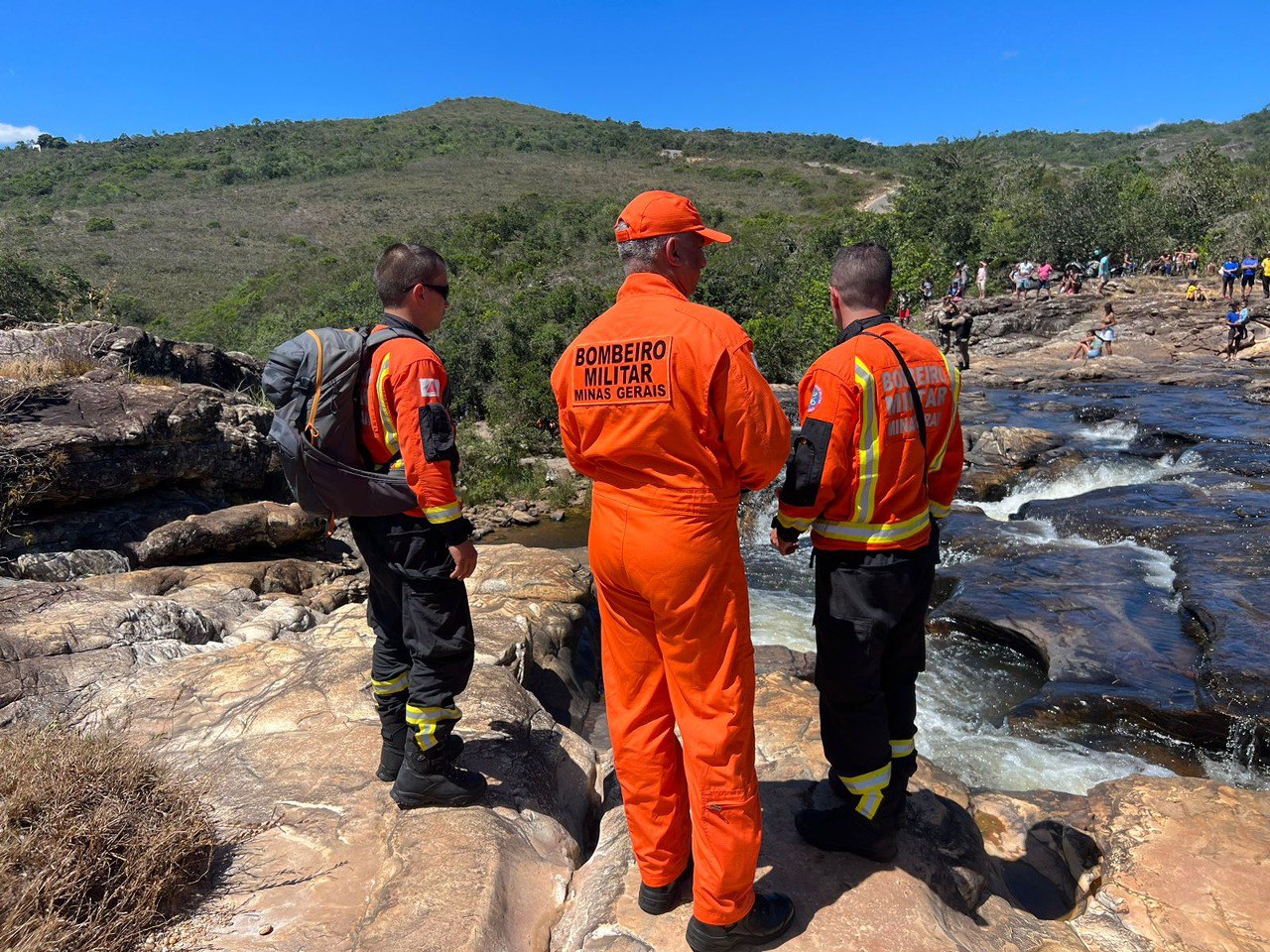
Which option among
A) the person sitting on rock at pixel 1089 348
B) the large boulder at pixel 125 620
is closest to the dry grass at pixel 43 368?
the large boulder at pixel 125 620

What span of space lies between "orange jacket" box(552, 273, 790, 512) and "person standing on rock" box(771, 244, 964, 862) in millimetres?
293

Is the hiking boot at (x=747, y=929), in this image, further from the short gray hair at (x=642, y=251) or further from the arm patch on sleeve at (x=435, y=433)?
the short gray hair at (x=642, y=251)

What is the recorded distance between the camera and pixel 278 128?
81562 millimetres

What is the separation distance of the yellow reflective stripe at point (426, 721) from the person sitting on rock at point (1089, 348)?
71.6 feet

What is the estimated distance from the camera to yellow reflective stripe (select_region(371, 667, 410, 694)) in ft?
9.88

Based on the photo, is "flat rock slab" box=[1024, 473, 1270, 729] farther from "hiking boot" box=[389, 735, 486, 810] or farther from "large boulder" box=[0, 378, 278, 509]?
"large boulder" box=[0, 378, 278, 509]

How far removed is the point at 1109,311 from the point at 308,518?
68.4 ft

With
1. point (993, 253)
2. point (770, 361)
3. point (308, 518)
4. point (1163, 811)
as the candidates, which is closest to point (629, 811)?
point (1163, 811)

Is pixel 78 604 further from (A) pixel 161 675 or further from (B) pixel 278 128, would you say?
(B) pixel 278 128

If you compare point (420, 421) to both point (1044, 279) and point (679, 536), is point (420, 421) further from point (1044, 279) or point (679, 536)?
point (1044, 279)

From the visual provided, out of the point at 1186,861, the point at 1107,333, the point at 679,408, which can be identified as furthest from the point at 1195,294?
the point at 679,408

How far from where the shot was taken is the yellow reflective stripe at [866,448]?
231 centimetres

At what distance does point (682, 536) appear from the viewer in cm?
202

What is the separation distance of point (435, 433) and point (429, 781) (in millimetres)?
1354
